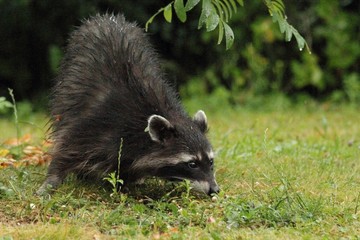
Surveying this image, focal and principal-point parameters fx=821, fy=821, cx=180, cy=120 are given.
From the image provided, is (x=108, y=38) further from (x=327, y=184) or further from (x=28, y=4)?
(x=28, y=4)

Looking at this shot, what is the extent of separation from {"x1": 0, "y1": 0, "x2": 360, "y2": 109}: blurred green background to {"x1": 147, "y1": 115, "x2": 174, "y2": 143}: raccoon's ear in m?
6.49

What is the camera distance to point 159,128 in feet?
22.7

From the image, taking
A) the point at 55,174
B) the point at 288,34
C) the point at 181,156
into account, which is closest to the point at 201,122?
the point at 181,156

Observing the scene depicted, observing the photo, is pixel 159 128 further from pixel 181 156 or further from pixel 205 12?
pixel 205 12

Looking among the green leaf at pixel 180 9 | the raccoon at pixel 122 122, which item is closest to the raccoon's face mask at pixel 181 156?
the raccoon at pixel 122 122

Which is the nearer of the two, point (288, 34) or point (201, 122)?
point (288, 34)

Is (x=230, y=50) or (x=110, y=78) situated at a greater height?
(x=110, y=78)

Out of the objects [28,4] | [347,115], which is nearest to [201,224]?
[347,115]

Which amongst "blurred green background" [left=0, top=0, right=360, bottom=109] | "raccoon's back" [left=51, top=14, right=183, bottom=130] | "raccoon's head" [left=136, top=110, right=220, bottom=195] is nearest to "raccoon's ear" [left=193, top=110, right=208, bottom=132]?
"raccoon's back" [left=51, top=14, right=183, bottom=130]

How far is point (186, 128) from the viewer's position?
7070 millimetres

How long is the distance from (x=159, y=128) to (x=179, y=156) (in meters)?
0.29

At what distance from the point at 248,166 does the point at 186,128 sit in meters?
1.33

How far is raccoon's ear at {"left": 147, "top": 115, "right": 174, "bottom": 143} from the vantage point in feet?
22.5

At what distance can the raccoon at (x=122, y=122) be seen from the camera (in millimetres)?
6930
